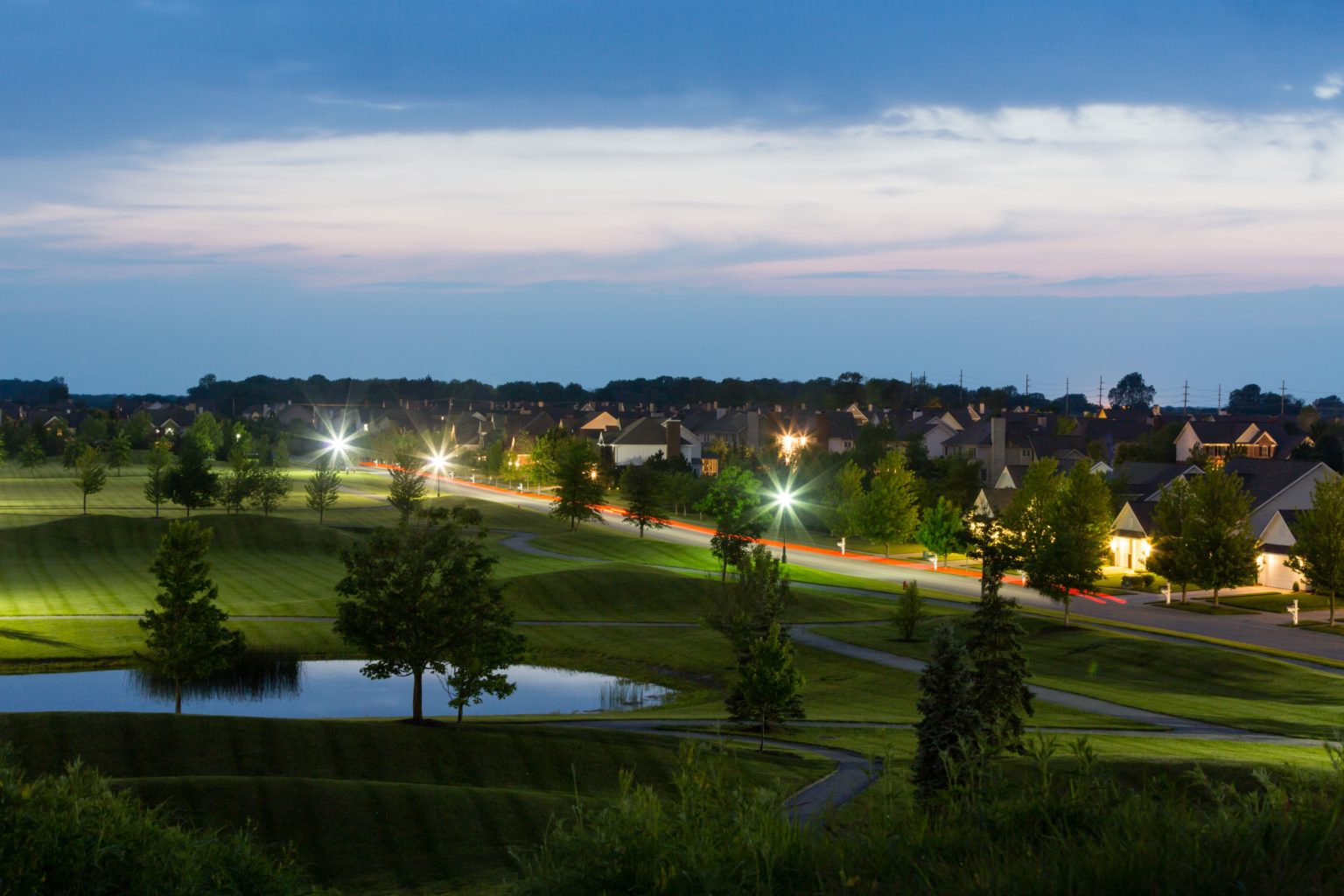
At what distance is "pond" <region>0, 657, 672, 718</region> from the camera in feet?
144

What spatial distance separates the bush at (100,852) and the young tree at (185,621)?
91.5 feet

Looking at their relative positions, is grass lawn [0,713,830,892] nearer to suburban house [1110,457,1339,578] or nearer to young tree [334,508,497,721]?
young tree [334,508,497,721]

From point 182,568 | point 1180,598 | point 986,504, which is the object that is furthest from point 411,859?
point 986,504

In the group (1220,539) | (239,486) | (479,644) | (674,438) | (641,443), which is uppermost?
(674,438)

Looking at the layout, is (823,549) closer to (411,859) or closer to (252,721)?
(252,721)

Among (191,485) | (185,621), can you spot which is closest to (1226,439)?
(191,485)

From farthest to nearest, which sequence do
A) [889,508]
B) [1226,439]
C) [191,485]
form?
[1226,439] → [191,485] → [889,508]

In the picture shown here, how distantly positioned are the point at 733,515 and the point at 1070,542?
65.3 ft

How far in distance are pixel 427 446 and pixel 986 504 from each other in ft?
346

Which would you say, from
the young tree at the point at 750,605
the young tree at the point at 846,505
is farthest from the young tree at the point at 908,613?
the young tree at the point at 846,505

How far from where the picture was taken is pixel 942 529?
79.6 m

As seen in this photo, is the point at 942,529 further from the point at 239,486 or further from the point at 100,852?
the point at 100,852

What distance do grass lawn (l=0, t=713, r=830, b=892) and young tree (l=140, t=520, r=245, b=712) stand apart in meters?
9.38

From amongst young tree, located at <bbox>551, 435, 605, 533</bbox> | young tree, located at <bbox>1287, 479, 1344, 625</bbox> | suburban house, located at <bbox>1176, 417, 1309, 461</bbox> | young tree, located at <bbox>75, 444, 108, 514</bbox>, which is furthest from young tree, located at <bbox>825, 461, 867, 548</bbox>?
young tree, located at <bbox>75, 444, 108, 514</bbox>
